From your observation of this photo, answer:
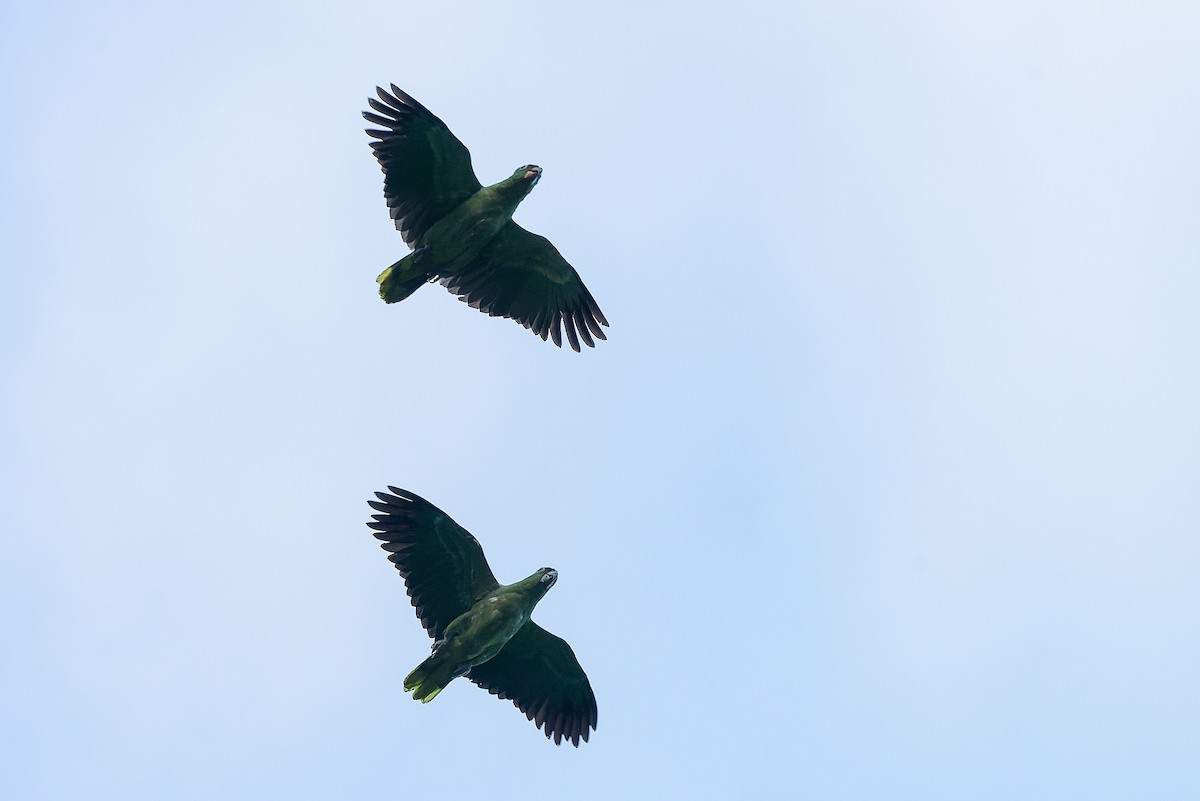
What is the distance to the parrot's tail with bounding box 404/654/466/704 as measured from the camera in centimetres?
1894

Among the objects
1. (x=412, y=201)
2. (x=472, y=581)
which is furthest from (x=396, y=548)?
(x=412, y=201)

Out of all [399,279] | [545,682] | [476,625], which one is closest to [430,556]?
[476,625]

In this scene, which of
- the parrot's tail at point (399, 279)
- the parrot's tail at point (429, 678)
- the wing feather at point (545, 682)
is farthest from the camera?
the parrot's tail at point (399, 279)

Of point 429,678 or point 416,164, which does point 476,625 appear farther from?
point 416,164

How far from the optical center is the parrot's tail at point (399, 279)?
21.1 m

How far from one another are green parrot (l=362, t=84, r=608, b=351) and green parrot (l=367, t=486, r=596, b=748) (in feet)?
12.8

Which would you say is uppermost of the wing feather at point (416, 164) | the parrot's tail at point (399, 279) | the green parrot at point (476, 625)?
the wing feather at point (416, 164)

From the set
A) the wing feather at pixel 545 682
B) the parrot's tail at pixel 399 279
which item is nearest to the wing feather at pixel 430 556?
the wing feather at pixel 545 682

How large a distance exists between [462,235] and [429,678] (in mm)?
6775

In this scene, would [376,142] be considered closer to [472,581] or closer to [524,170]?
[524,170]

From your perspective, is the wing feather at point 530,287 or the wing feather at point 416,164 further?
the wing feather at point 530,287

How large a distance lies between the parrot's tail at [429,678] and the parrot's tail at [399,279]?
578 cm

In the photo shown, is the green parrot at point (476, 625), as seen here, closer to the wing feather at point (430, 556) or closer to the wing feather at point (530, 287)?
the wing feather at point (430, 556)

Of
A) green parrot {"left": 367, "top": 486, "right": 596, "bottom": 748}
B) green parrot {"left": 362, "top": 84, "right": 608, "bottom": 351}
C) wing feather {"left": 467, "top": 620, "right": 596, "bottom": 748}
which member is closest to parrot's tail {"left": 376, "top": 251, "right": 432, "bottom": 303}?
green parrot {"left": 362, "top": 84, "right": 608, "bottom": 351}
